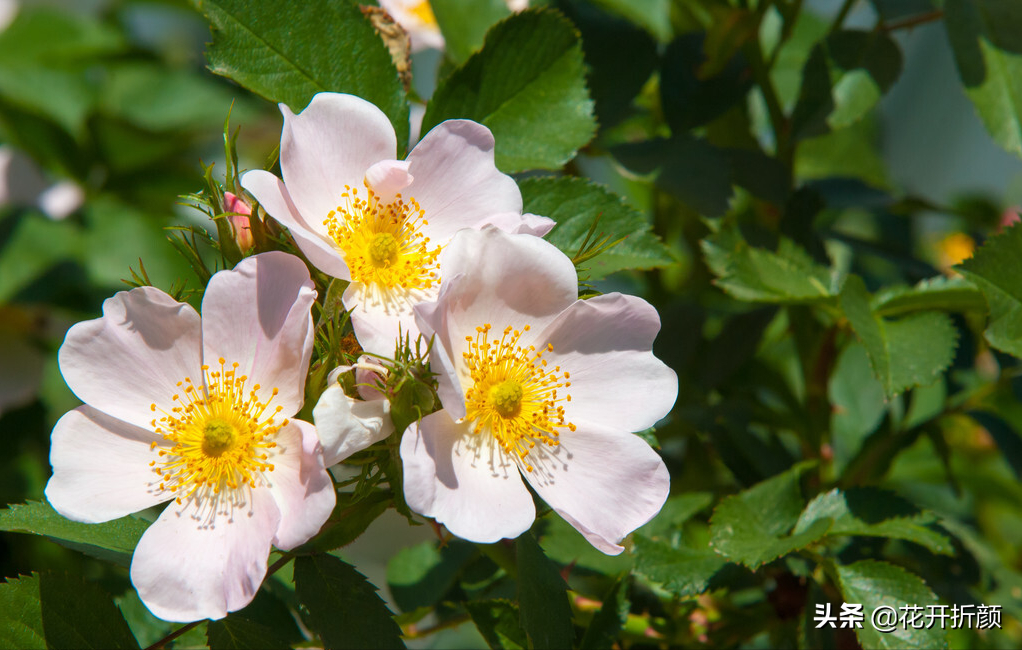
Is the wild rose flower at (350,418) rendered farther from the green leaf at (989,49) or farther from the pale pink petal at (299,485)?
the green leaf at (989,49)

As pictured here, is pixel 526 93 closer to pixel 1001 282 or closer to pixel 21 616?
pixel 1001 282

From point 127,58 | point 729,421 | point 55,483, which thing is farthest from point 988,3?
point 127,58

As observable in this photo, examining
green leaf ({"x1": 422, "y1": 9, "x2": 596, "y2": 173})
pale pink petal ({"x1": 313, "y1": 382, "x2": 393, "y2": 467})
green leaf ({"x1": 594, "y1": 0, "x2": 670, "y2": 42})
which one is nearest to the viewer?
pale pink petal ({"x1": 313, "y1": 382, "x2": 393, "y2": 467})

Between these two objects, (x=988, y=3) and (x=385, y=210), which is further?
(x=988, y=3)

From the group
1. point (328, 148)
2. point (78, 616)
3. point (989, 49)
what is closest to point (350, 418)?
point (328, 148)

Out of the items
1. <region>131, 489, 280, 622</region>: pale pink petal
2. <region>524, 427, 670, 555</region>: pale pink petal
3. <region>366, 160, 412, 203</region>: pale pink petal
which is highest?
<region>366, 160, 412, 203</region>: pale pink petal

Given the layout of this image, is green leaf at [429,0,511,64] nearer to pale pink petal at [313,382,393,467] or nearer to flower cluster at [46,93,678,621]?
flower cluster at [46,93,678,621]

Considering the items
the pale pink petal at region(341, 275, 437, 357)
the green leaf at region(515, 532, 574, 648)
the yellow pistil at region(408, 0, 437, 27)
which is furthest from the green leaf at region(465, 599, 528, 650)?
the yellow pistil at region(408, 0, 437, 27)

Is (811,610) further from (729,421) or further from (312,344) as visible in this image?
(312,344)
